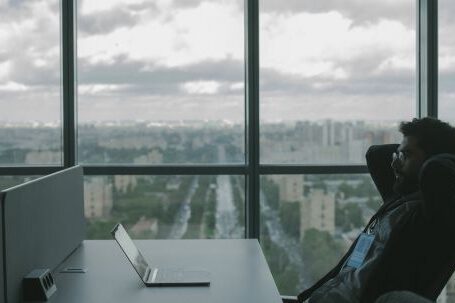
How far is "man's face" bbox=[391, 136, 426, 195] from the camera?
2.42 meters

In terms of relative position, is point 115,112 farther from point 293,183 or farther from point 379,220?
point 379,220

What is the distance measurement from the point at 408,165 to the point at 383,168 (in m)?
0.33

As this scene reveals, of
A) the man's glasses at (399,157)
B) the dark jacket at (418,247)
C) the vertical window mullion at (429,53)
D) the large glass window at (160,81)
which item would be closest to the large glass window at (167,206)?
the large glass window at (160,81)

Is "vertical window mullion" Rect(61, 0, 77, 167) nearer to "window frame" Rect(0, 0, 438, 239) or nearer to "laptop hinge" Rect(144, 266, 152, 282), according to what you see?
"window frame" Rect(0, 0, 438, 239)

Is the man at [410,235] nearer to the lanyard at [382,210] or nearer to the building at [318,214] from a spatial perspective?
the lanyard at [382,210]

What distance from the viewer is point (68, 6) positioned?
163 inches

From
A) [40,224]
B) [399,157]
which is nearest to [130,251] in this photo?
[40,224]

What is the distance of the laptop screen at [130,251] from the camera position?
7.33 ft

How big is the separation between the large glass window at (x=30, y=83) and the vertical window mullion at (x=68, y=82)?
6 centimetres

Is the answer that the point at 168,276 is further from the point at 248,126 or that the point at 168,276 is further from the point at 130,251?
the point at 248,126

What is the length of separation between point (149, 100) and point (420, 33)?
6.55ft

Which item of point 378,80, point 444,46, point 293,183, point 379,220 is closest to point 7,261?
point 379,220

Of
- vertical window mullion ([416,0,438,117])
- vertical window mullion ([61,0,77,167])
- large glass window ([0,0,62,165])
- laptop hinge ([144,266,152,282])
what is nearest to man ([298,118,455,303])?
laptop hinge ([144,266,152,282])

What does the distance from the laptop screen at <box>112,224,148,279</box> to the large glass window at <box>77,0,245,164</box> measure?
1813 mm
